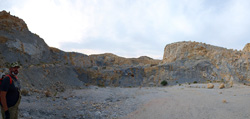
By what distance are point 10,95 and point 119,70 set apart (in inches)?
956

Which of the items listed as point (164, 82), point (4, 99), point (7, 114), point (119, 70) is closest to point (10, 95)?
point (4, 99)

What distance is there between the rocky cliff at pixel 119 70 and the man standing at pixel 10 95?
13.5m

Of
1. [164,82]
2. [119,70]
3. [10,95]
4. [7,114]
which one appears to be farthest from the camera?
[119,70]

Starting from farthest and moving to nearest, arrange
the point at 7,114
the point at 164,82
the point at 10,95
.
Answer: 1. the point at 164,82
2. the point at 10,95
3. the point at 7,114

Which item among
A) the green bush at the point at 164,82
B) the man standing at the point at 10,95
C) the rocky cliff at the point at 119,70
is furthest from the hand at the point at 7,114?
the green bush at the point at 164,82

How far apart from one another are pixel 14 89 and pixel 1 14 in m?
23.9

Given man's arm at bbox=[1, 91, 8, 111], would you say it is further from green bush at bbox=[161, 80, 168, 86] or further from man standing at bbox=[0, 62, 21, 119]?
green bush at bbox=[161, 80, 168, 86]

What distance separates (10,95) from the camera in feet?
13.0

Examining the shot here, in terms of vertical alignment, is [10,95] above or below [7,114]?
above

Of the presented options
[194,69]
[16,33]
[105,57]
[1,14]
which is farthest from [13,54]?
[105,57]

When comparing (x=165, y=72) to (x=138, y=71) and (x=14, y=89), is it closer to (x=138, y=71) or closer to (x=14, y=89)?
(x=138, y=71)

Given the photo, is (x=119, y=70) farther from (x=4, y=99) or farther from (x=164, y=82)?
(x=4, y=99)

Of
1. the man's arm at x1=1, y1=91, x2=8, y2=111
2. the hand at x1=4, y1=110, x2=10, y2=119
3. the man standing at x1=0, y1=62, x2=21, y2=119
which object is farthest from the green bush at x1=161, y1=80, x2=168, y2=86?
the man's arm at x1=1, y1=91, x2=8, y2=111

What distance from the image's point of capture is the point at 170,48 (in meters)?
35.0
